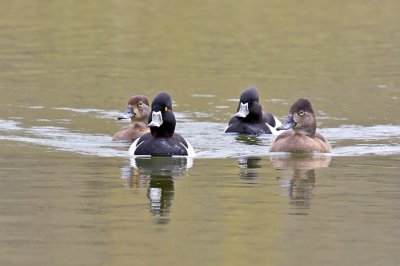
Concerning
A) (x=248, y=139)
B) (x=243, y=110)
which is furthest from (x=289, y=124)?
(x=243, y=110)

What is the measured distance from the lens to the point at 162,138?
67.9 ft

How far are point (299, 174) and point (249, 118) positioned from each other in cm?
567

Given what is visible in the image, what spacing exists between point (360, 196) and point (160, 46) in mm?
21675

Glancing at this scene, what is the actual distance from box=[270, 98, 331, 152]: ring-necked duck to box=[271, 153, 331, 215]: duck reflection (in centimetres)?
16

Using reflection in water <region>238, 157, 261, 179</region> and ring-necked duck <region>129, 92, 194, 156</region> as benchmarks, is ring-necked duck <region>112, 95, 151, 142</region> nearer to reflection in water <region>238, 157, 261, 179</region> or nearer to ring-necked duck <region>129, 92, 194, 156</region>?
ring-necked duck <region>129, 92, 194, 156</region>

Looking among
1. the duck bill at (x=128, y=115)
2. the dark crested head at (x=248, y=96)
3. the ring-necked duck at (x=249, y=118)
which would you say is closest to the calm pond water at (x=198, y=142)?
the ring-necked duck at (x=249, y=118)

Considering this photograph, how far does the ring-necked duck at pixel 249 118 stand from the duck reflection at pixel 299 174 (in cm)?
317

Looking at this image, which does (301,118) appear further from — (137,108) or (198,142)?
(137,108)

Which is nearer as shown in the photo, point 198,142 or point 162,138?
point 162,138

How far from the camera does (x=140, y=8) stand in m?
48.3

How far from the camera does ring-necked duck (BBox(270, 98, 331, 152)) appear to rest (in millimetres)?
20969

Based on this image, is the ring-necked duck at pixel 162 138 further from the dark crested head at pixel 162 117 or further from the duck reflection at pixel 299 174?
the duck reflection at pixel 299 174

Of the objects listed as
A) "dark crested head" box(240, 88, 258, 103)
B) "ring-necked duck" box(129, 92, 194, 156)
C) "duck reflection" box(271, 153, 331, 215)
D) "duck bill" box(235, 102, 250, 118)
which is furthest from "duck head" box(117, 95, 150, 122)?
"duck reflection" box(271, 153, 331, 215)

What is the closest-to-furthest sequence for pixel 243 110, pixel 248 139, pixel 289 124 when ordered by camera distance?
pixel 289 124 < pixel 248 139 < pixel 243 110
